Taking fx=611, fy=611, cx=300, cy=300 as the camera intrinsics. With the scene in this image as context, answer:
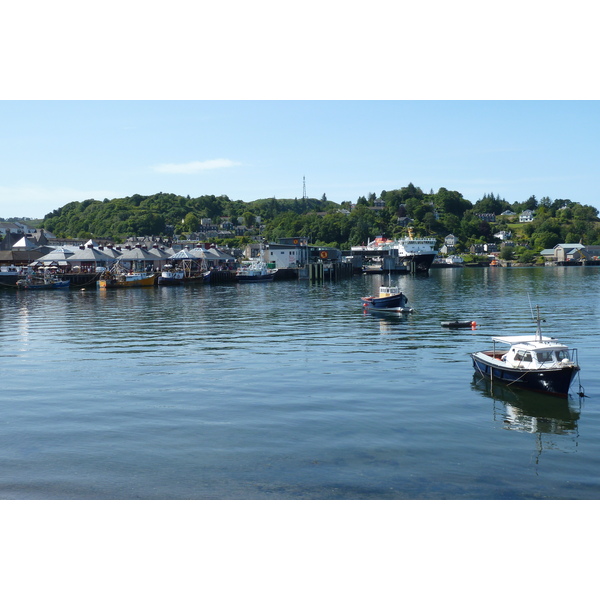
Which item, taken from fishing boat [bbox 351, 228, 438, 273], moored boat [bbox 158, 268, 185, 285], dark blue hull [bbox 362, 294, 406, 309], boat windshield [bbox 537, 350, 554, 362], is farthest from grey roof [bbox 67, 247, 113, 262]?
boat windshield [bbox 537, 350, 554, 362]

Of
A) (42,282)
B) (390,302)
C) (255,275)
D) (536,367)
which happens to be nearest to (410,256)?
(255,275)

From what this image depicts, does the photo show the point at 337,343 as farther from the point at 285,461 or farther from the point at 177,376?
the point at 285,461

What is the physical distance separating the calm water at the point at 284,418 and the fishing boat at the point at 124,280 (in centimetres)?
6235

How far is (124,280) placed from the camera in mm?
116562

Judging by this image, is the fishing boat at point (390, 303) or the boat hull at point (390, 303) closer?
the fishing boat at point (390, 303)

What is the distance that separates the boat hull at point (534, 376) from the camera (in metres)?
27.2

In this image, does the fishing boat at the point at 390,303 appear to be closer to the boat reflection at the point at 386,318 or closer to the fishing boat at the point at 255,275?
the boat reflection at the point at 386,318

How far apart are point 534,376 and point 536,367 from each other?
424mm

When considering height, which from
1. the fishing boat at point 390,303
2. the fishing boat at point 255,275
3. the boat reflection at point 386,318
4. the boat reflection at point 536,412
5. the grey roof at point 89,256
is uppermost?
the grey roof at point 89,256

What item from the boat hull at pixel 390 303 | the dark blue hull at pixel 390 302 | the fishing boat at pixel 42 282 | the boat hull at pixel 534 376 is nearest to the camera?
the boat hull at pixel 534 376

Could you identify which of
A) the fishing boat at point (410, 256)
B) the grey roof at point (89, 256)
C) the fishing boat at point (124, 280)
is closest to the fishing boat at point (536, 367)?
the fishing boat at point (124, 280)

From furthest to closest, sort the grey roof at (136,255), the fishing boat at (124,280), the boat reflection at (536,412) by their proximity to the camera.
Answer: the grey roof at (136,255)
the fishing boat at (124,280)
the boat reflection at (536,412)

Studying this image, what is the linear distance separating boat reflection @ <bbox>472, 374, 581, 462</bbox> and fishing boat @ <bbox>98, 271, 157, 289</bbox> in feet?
307

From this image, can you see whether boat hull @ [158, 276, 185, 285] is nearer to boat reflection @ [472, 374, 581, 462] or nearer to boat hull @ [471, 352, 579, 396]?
boat hull @ [471, 352, 579, 396]
